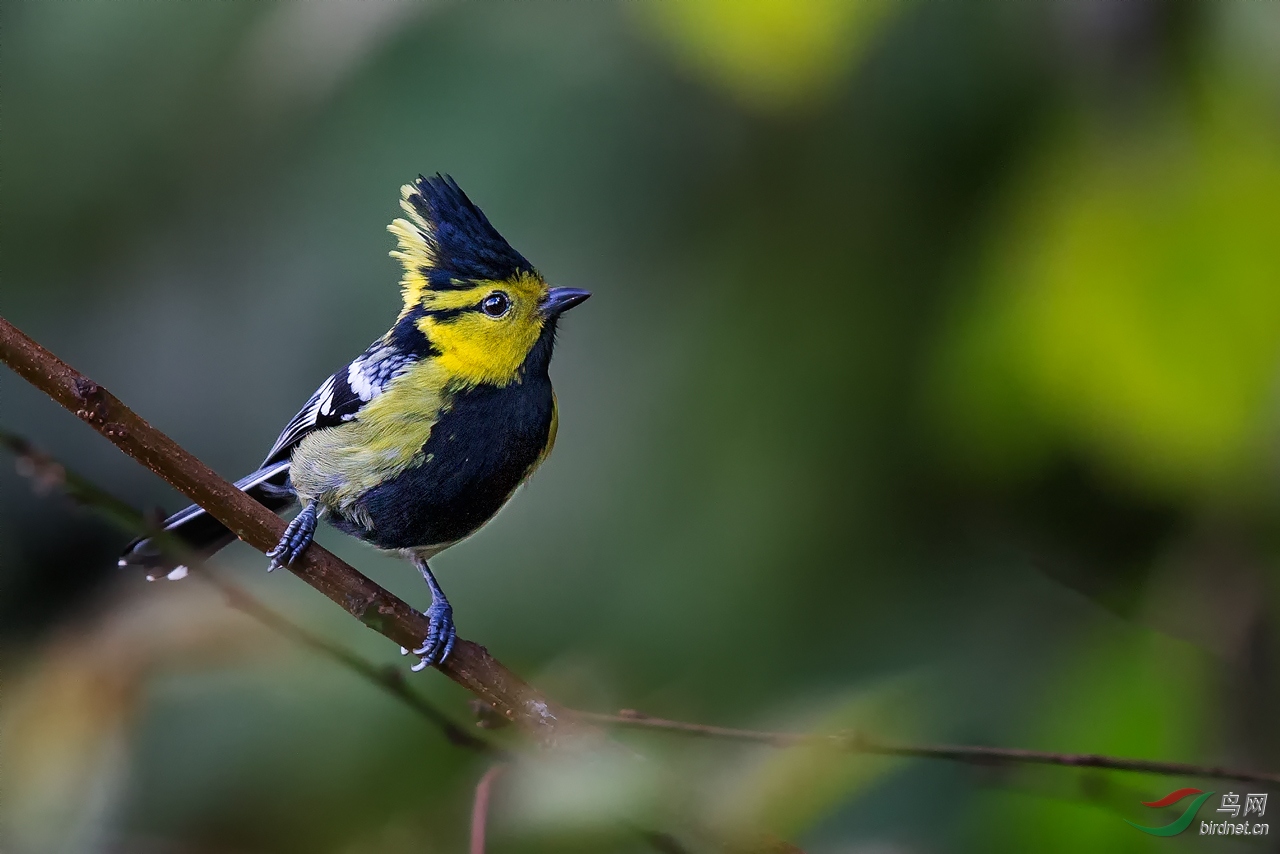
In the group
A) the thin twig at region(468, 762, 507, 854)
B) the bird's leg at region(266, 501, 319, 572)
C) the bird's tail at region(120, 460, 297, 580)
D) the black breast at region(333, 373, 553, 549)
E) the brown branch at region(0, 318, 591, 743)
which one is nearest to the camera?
the thin twig at region(468, 762, 507, 854)

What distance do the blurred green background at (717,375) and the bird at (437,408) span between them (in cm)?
18

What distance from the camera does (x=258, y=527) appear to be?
3.97ft

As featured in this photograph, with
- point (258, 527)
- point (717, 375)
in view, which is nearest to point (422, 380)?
point (258, 527)

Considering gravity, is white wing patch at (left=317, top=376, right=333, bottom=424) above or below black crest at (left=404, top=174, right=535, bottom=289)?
below

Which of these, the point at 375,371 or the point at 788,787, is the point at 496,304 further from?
the point at 788,787

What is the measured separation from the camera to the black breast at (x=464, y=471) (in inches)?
59.5

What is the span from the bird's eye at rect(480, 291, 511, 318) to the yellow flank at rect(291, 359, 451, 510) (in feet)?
0.37

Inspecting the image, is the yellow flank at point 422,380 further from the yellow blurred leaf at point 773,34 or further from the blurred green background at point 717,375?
the yellow blurred leaf at point 773,34

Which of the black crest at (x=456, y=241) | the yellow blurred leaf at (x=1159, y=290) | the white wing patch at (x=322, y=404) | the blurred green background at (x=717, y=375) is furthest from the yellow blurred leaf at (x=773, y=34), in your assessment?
the white wing patch at (x=322, y=404)

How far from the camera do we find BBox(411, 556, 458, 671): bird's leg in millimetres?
1261

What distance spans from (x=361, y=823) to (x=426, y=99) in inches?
50.6

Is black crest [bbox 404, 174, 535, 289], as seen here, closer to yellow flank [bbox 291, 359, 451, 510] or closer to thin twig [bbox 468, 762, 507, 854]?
yellow flank [bbox 291, 359, 451, 510]

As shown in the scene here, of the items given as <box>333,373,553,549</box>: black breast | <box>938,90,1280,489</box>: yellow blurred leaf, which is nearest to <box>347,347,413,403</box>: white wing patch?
<box>333,373,553,549</box>: black breast

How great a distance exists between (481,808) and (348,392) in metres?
0.82
